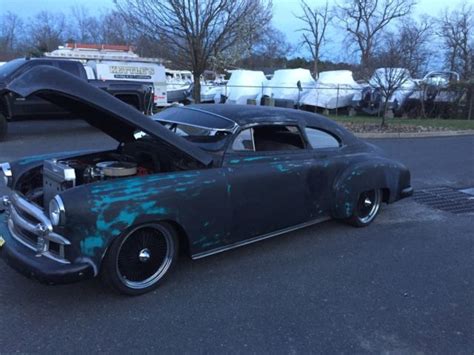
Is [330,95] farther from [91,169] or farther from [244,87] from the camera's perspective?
[91,169]

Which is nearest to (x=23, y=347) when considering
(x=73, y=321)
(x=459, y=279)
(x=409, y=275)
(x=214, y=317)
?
(x=73, y=321)

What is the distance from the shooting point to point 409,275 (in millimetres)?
Result: 4125

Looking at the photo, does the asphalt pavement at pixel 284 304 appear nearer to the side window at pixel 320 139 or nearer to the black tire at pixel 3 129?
the side window at pixel 320 139

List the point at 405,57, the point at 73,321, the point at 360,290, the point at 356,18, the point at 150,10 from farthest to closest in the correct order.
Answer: the point at 356,18, the point at 405,57, the point at 150,10, the point at 360,290, the point at 73,321

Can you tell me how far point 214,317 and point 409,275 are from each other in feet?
6.29

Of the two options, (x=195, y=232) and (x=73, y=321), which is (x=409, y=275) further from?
(x=73, y=321)

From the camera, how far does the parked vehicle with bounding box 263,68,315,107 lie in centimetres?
2405

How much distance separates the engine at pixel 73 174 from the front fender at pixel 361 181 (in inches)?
85.9

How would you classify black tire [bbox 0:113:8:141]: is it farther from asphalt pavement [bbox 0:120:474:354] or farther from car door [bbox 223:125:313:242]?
car door [bbox 223:125:313:242]

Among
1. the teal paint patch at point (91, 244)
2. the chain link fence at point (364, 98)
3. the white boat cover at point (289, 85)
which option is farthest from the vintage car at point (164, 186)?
the white boat cover at point (289, 85)

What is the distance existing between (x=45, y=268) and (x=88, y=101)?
1.19 metres

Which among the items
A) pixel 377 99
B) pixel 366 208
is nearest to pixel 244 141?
pixel 366 208

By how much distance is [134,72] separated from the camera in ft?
52.6

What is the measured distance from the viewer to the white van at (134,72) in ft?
50.2
